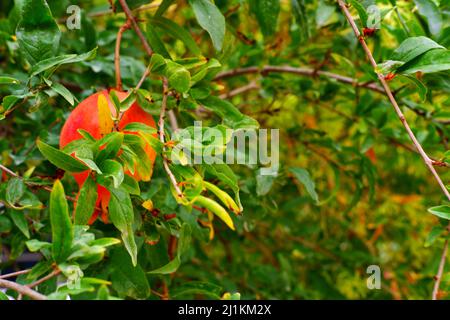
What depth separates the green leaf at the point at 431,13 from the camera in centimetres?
77

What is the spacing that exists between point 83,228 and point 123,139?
0.33 feet

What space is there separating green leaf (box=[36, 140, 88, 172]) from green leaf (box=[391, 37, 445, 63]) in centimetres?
34

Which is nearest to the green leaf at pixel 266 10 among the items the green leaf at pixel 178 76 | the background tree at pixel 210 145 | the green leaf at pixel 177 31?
the background tree at pixel 210 145

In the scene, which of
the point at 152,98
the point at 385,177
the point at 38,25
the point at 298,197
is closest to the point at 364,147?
the point at 298,197

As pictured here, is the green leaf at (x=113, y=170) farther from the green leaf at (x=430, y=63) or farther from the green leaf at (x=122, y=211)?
the green leaf at (x=430, y=63)

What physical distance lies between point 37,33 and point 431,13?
49 cm

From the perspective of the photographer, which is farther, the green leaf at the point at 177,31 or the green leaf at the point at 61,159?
Answer: the green leaf at the point at 177,31

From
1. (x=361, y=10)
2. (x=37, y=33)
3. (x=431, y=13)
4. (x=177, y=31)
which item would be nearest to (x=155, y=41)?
(x=177, y=31)

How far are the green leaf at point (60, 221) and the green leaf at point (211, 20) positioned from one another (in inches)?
11.6

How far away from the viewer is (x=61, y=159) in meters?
0.57

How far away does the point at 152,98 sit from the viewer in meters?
0.69
